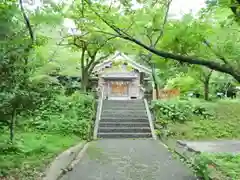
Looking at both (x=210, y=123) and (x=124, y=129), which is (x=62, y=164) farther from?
(x=210, y=123)

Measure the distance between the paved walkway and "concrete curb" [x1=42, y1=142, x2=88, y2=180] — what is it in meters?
0.14

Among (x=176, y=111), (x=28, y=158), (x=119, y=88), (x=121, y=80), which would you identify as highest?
(x=121, y=80)

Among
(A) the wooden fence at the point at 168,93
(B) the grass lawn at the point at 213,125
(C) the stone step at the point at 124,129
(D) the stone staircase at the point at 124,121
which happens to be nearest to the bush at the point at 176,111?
(B) the grass lawn at the point at 213,125

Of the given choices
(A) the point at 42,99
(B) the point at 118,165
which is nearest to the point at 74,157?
(B) the point at 118,165

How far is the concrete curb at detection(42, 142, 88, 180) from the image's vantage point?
5.81 meters

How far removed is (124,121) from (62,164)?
24.0ft

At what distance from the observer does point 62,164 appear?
269 inches

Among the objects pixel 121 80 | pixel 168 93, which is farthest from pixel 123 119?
pixel 121 80

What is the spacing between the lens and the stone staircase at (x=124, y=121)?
41.3 ft

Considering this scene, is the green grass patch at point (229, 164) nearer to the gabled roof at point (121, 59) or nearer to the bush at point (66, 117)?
the bush at point (66, 117)

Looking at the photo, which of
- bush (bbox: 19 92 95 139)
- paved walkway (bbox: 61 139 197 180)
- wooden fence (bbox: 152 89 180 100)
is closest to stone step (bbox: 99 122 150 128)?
bush (bbox: 19 92 95 139)

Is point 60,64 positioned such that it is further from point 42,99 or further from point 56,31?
point 42,99

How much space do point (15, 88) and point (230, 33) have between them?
774 centimetres

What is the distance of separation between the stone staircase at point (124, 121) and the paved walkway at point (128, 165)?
8.17 feet
